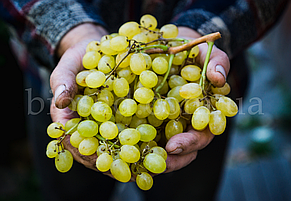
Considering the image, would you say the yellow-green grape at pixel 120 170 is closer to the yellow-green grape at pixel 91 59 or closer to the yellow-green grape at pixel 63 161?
the yellow-green grape at pixel 63 161

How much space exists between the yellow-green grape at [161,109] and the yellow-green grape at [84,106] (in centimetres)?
18

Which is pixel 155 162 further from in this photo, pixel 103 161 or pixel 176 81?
pixel 176 81

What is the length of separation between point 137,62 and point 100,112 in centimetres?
16

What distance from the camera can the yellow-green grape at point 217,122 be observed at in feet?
2.05

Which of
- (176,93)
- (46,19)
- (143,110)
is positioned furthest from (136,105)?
(46,19)

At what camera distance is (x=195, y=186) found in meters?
1.34

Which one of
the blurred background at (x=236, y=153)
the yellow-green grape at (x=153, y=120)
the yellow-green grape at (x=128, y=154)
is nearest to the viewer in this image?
the yellow-green grape at (x=128, y=154)

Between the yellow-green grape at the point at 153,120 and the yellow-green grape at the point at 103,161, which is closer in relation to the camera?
the yellow-green grape at the point at 103,161

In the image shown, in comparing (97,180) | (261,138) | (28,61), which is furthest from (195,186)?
(28,61)

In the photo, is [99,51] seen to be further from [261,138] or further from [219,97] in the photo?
[261,138]

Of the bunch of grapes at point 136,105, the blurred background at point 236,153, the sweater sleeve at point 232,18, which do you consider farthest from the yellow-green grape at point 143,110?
the blurred background at point 236,153

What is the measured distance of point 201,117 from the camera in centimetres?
61

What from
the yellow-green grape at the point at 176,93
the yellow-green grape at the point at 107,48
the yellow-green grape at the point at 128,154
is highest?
the yellow-green grape at the point at 107,48

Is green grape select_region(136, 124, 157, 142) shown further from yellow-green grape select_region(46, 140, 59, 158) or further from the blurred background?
the blurred background
